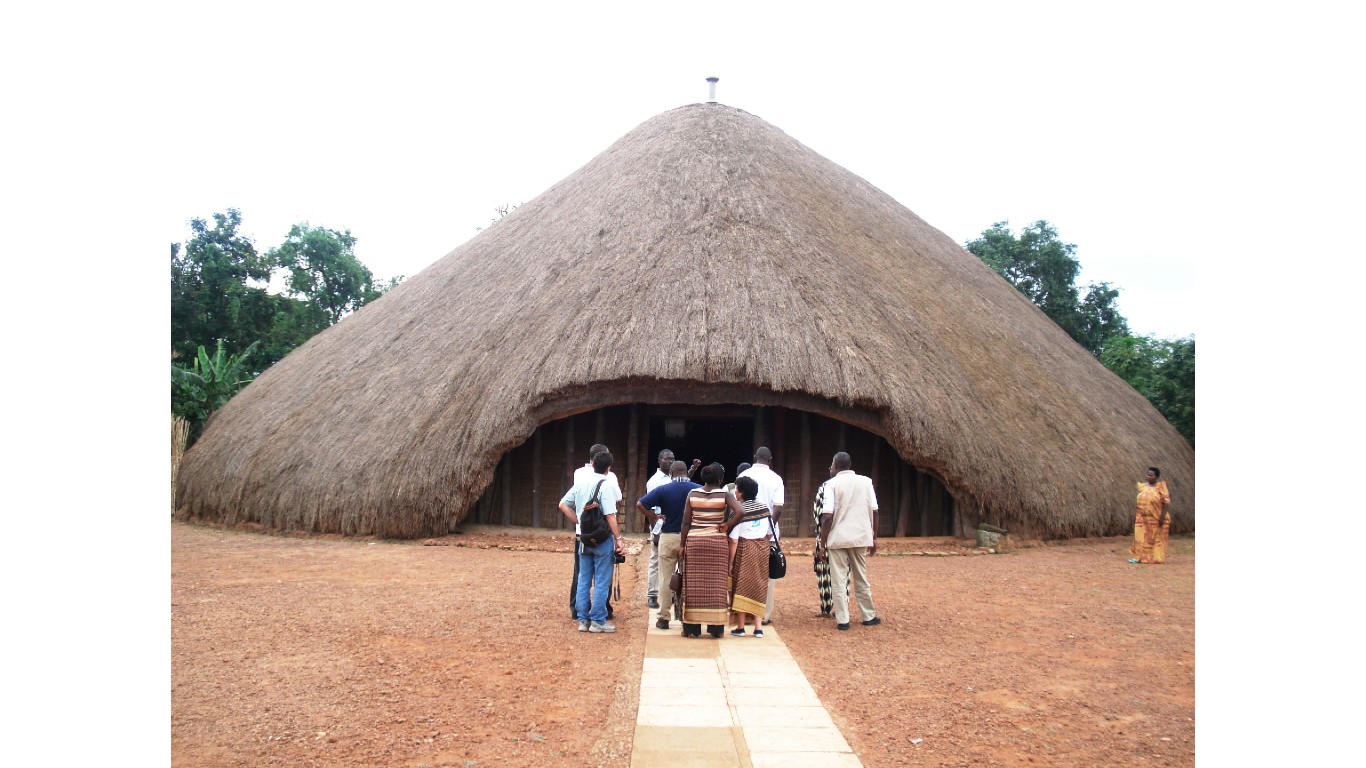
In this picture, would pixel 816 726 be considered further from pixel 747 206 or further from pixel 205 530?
pixel 205 530

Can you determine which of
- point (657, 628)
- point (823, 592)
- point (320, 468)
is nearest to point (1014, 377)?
point (823, 592)

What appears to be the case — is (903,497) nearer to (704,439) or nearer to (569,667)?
(704,439)

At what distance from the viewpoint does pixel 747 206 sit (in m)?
16.4

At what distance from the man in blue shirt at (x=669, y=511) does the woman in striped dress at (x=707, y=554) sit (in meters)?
0.30

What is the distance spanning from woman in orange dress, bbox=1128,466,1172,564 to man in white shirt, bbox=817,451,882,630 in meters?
6.61

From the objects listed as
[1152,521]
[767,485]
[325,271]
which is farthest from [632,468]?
[325,271]

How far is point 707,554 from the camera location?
289 inches

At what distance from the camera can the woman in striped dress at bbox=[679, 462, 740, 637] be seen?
7.33 metres

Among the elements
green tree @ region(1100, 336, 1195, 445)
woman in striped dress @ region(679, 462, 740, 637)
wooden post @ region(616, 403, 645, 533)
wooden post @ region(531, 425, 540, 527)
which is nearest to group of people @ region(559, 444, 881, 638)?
woman in striped dress @ region(679, 462, 740, 637)

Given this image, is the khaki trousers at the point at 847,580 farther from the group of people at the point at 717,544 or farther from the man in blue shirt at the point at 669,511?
the man in blue shirt at the point at 669,511

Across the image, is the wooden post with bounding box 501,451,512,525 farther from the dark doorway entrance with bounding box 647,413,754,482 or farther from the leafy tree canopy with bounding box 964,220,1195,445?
the leafy tree canopy with bounding box 964,220,1195,445

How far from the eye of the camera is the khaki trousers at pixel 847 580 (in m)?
7.82

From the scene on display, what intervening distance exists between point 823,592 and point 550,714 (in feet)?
12.4

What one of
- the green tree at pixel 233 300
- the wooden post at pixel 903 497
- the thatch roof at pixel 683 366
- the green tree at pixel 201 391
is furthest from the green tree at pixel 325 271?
the wooden post at pixel 903 497
